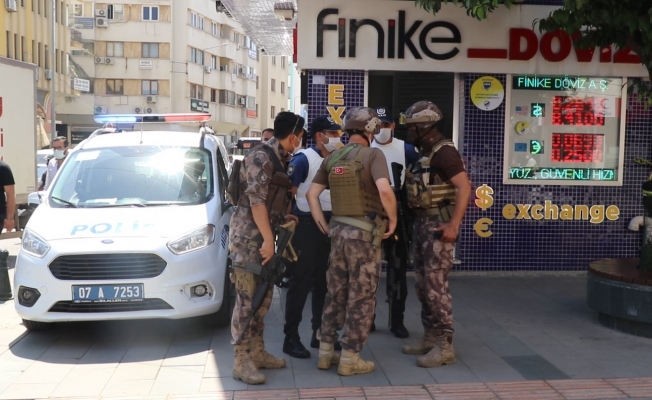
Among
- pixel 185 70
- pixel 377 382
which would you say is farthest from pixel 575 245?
pixel 185 70

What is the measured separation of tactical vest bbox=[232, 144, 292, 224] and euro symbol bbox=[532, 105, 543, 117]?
211 inches

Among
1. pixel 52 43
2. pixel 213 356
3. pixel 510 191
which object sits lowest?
pixel 213 356

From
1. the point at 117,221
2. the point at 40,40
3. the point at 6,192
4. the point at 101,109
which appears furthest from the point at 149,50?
the point at 117,221

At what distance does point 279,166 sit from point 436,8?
3812 mm

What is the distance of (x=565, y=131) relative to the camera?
402 inches

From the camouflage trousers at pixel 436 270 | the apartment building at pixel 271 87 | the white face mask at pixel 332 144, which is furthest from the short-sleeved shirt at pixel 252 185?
the apartment building at pixel 271 87

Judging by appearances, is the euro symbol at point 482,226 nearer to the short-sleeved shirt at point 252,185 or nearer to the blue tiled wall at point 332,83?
the blue tiled wall at point 332,83

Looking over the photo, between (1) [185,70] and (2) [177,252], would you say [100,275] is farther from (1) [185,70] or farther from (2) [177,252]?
(1) [185,70]

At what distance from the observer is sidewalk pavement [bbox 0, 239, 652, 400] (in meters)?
5.50

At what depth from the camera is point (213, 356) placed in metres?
6.42

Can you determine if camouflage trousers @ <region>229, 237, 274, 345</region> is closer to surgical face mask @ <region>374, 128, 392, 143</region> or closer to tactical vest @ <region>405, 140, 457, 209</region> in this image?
tactical vest @ <region>405, 140, 457, 209</region>

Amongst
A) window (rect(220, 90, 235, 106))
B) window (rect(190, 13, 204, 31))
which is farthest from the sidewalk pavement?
window (rect(220, 90, 235, 106))

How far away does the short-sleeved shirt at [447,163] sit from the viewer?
19.2 ft

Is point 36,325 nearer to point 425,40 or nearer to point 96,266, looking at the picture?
point 96,266
